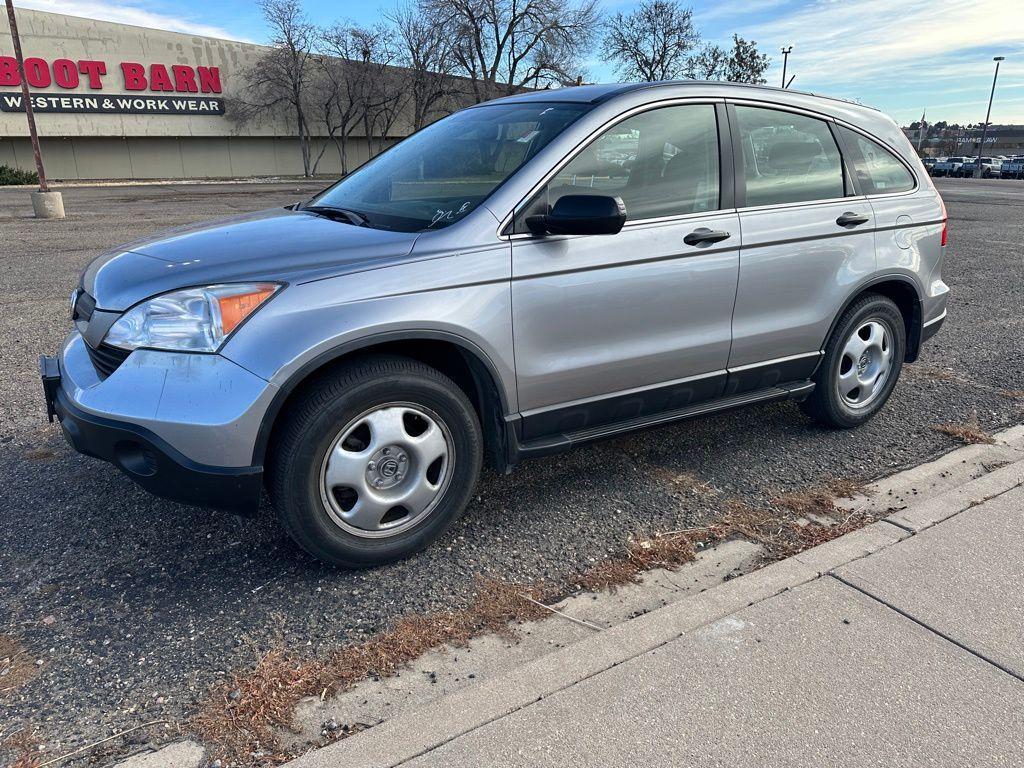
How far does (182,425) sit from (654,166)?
2264mm

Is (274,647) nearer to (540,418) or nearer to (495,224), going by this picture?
(540,418)

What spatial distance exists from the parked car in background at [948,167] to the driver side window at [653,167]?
64.5 meters

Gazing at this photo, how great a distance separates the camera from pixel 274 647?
8.28 ft

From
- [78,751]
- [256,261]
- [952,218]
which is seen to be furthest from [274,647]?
[952,218]

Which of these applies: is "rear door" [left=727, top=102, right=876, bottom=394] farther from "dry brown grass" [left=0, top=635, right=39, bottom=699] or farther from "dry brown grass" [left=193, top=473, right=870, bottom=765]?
"dry brown grass" [left=0, top=635, right=39, bottom=699]

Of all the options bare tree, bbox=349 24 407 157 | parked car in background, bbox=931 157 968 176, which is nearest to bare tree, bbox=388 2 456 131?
bare tree, bbox=349 24 407 157

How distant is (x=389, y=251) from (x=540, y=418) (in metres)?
0.93

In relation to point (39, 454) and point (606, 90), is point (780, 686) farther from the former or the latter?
point (39, 454)

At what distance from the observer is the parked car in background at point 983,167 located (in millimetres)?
56156

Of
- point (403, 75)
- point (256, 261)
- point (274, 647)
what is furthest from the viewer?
point (403, 75)

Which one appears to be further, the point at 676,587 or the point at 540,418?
the point at 540,418

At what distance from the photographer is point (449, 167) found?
3543mm

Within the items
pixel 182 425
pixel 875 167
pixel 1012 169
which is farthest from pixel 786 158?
pixel 1012 169

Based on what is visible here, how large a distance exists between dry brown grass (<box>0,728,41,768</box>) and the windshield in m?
2.07
